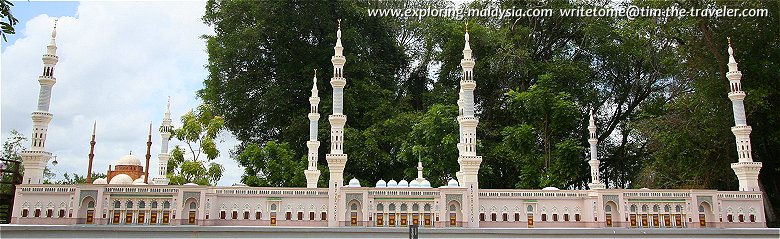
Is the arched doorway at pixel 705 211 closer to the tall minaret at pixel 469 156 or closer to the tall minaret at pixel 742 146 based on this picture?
the tall minaret at pixel 742 146

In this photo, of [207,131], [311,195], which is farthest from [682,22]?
[207,131]

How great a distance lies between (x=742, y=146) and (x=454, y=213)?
1003 centimetres

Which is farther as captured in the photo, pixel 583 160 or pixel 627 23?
pixel 583 160

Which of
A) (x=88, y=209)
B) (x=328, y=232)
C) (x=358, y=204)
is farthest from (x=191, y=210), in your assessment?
(x=358, y=204)

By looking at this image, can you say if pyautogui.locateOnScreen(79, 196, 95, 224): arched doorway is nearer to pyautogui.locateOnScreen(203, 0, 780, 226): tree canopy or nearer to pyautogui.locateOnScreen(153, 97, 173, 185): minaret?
pyautogui.locateOnScreen(153, 97, 173, 185): minaret

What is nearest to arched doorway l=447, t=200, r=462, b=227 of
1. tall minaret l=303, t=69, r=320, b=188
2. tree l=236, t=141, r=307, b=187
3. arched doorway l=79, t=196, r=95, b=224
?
tall minaret l=303, t=69, r=320, b=188

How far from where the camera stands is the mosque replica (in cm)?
1706

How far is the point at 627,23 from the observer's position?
96.5 ft

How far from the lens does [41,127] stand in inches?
721

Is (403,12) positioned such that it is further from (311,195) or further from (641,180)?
(311,195)

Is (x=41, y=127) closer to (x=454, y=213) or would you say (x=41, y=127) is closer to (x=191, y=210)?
(x=191, y=210)

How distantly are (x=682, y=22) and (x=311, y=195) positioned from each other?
17.1 metres

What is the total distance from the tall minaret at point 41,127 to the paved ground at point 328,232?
3194mm

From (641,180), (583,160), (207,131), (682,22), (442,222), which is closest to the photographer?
(442,222)
